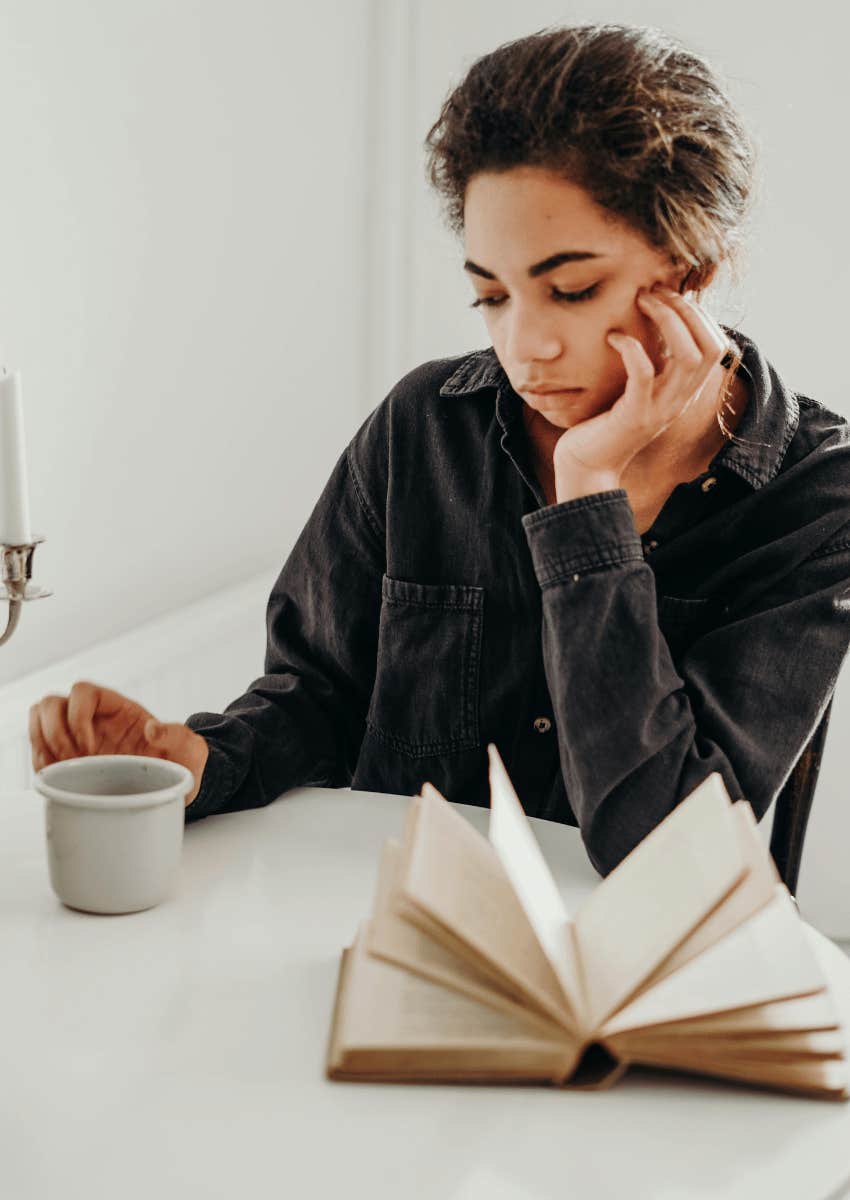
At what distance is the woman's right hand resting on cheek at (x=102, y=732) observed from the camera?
1037mm

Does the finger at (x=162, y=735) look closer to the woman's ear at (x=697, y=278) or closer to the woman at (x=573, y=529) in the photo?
the woman at (x=573, y=529)

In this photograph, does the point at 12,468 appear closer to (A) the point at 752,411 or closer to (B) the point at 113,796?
(B) the point at 113,796

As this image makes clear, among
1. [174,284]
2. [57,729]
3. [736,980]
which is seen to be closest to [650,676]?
[736,980]

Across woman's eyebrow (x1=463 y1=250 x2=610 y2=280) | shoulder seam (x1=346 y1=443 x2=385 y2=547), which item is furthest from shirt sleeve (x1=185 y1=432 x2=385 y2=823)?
woman's eyebrow (x1=463 y1=250 x2=610 y2=280)

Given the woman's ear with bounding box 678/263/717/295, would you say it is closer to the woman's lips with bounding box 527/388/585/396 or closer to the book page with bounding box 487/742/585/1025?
the woman's lips with bounding box 527/388/585/396

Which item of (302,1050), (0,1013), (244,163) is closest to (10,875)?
(0,1013)

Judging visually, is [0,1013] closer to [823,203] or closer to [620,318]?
[620,318]

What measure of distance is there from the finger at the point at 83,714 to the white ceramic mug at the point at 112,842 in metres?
0.11

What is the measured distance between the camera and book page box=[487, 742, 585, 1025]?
2.37 ft

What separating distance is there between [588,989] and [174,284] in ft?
4.75

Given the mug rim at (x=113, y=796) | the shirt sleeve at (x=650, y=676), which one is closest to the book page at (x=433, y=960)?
the mug rim at (x=113, y=796)

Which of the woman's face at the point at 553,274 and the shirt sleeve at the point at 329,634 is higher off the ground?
the woman's face at the point at 553,274

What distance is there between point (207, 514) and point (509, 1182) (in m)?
1.56

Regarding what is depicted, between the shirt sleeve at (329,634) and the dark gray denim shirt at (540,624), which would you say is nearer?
the dark gray denim shirt at (540,624)
